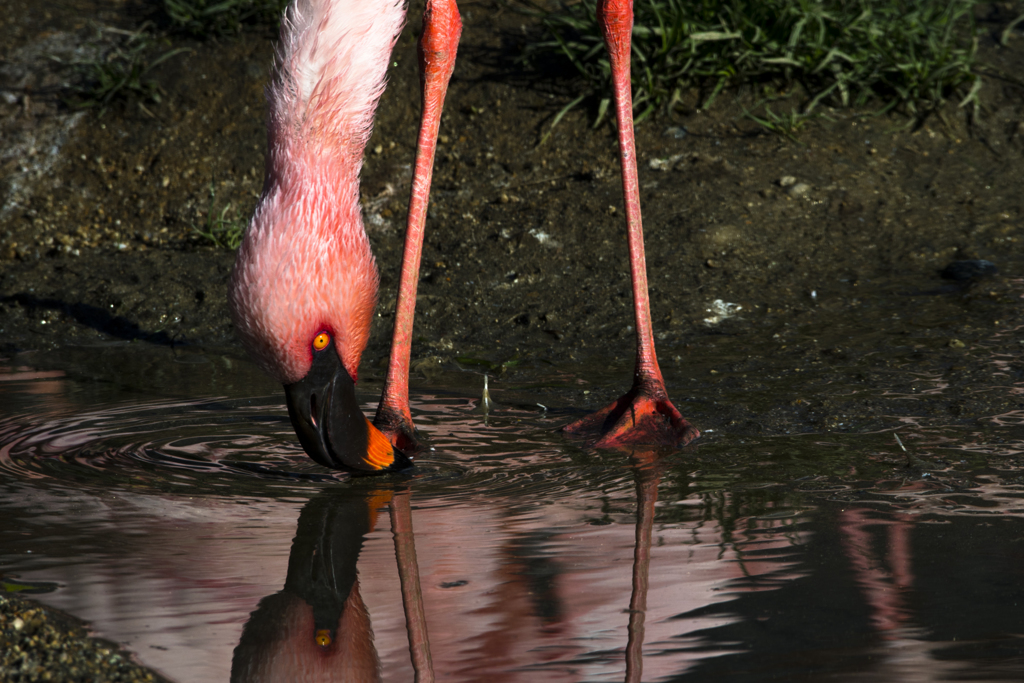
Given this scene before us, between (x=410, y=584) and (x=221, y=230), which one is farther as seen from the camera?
(x=221, y=230)

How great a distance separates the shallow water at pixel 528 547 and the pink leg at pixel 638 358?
0.32 ft

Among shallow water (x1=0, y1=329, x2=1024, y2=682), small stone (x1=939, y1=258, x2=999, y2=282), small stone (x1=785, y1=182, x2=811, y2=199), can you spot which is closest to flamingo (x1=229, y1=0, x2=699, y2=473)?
shallow water (x1=0, y1=329, x2=1024, y2=682)

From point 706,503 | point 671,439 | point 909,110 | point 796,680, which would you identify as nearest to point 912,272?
point 909,110

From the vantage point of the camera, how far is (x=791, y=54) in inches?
208

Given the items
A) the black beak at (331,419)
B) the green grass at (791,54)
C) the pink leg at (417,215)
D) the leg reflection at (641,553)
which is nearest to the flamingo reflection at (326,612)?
the black beak at (331,419)

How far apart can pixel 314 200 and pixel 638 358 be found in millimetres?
1147

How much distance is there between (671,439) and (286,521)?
112cm

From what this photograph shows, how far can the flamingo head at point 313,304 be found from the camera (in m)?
2.48

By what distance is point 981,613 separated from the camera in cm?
203

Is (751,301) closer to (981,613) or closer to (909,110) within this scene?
(909,110)

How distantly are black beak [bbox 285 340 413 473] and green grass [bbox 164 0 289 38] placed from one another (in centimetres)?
370

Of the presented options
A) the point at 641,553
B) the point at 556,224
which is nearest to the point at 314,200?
the point at 641,553

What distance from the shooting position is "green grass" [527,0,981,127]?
5.24 meters

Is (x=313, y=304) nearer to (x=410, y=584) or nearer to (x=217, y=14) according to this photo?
(x=410, y=584)
